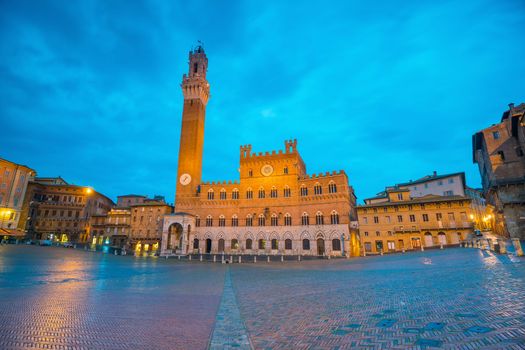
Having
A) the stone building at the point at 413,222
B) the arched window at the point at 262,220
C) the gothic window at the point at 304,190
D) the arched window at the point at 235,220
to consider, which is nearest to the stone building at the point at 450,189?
the stone building at the point at 413,222

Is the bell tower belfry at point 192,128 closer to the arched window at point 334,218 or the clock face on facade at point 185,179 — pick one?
the clock face on facade at point 185,179

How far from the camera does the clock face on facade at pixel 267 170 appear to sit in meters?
44.0

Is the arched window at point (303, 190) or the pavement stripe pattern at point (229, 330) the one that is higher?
the arched window at point (303, 190)

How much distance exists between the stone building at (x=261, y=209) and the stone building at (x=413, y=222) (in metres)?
3.33

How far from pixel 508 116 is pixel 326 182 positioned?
2411cm

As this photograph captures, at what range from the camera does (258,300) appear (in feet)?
30.3

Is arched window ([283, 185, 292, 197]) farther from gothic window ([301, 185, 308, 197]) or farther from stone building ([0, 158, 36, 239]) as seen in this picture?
stone building ([0, 158, 36, 239])

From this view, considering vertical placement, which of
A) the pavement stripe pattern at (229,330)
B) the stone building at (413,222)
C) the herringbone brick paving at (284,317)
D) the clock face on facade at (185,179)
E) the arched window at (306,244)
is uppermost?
the clock face on facade at (185,179)

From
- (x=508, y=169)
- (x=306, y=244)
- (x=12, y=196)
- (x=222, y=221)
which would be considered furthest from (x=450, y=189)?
(x=12, y=196)

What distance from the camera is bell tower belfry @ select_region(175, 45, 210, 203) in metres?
46.8

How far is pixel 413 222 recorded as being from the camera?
37.7m

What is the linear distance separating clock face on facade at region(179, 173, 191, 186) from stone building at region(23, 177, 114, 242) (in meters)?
24.5

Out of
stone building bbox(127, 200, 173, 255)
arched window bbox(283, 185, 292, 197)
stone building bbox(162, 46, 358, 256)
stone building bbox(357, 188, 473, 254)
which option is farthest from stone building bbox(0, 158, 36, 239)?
stone building bbox(357, 188, 473, 254)

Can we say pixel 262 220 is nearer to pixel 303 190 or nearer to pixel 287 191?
pixel 287 191
